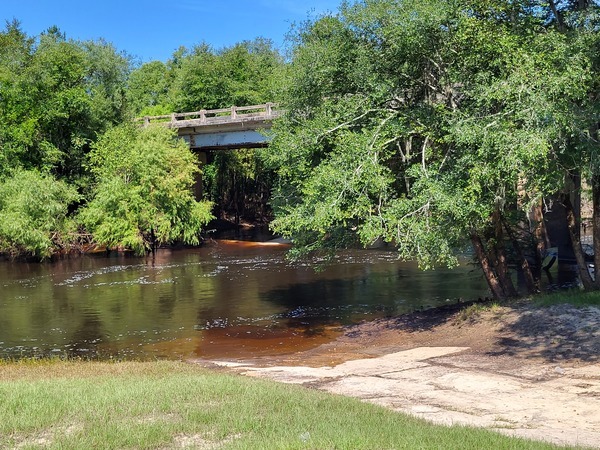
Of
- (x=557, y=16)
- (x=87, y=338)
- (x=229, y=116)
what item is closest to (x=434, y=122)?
(x=557, y=16)

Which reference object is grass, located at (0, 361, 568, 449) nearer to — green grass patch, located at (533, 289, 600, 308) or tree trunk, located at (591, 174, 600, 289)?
green grass patch, located at (533, 289, 600, 308)

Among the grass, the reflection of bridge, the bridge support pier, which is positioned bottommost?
the grass

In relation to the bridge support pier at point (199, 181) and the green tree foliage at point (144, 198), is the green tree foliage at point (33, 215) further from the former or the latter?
the bridge support pier at point (199, 181)

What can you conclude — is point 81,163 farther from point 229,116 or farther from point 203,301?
point 203,301

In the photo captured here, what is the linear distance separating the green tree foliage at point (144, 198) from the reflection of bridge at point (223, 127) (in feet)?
10.8

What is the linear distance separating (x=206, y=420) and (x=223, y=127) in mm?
39815

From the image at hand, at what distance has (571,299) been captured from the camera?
1841 cm

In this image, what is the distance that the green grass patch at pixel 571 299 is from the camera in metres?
18.0

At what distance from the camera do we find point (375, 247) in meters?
41.9

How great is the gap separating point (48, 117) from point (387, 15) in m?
32.5

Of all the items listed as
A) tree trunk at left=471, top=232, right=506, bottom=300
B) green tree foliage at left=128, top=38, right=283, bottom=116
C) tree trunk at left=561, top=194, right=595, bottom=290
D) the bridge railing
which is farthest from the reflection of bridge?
tree trunk at left=561, top=194, right=595, bottom=290

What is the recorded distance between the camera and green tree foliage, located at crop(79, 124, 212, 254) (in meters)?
41.2

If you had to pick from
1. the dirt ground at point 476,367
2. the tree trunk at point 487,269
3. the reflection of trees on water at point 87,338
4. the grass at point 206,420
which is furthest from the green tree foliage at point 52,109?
the grass at point 206,420

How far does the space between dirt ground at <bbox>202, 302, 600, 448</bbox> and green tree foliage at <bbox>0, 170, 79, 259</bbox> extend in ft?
80.0
